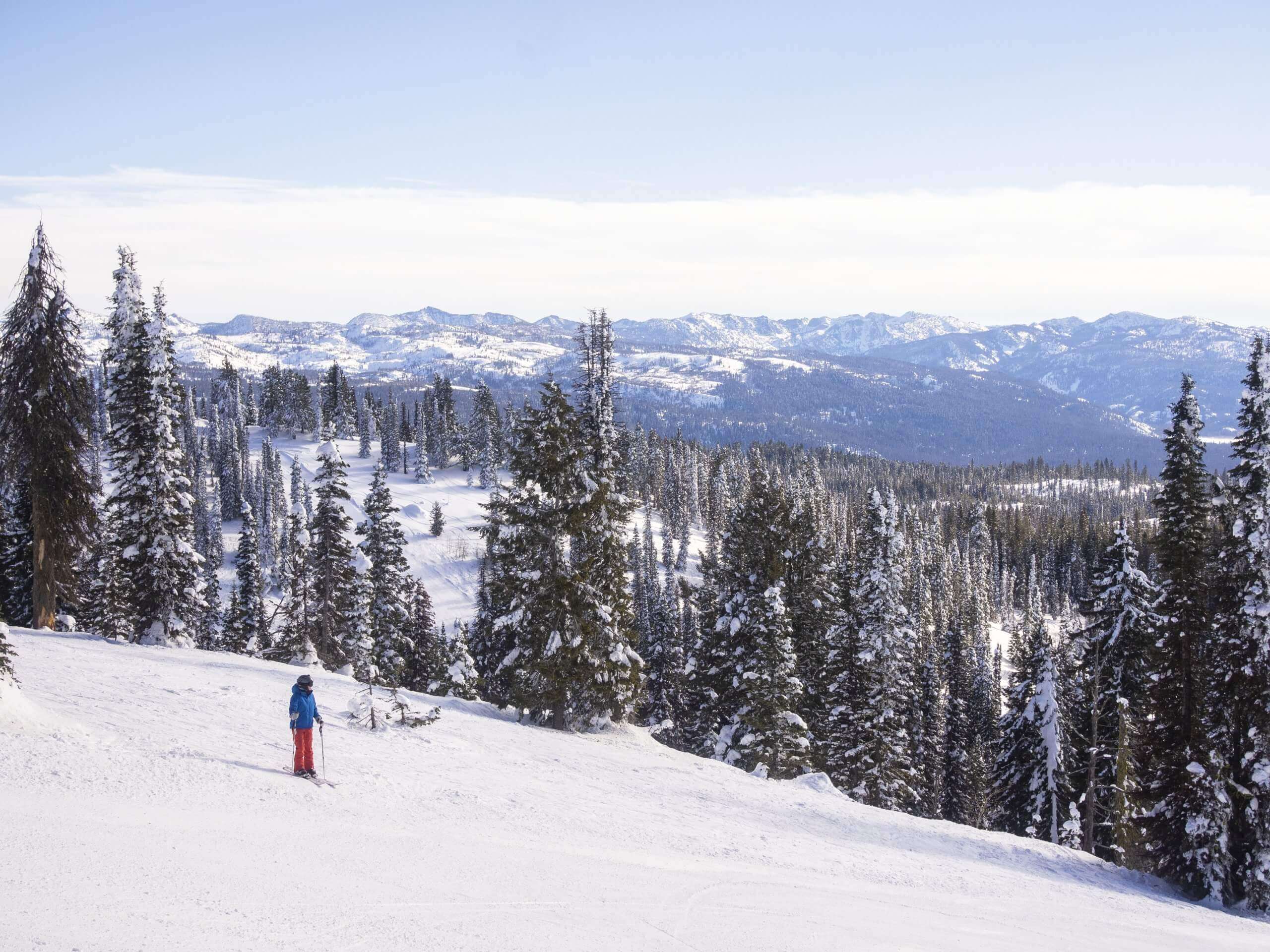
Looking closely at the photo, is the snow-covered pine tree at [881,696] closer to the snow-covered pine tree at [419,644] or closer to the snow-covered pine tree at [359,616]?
the snow-covered pine tree at [359,616]

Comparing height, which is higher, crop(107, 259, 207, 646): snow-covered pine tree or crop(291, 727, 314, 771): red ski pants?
crop(107, 259, 207, 646): snow-covered pine tree

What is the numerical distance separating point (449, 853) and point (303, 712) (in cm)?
417

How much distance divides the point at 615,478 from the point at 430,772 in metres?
14.3

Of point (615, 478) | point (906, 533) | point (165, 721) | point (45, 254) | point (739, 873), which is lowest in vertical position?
point (906, 533)

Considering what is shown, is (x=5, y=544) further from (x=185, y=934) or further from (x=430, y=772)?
(x=185, y=934)

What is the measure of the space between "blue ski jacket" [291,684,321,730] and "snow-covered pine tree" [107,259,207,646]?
18.2 meters

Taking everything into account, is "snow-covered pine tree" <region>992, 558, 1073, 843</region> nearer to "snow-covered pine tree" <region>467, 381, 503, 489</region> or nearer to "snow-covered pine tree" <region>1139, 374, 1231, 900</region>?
"snow-covered pine tree" <region>1139, 374, 1231, 900</region>

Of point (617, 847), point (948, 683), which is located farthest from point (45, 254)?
point (948, 683)

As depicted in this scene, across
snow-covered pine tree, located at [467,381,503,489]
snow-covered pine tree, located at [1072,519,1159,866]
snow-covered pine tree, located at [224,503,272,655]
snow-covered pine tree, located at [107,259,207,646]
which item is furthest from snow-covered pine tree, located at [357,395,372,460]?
snow-covered pine tree, located at [1072,519,1159,866]

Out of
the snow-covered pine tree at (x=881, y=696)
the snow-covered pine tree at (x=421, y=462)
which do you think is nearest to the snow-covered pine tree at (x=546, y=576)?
the snow-covered pine tree at (x=881, y=696)

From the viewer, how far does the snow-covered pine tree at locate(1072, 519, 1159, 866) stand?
3012 cm

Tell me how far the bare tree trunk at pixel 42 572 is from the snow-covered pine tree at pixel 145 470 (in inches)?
85.8

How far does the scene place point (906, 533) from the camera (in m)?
145

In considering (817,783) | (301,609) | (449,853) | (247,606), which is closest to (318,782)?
(449,853)
